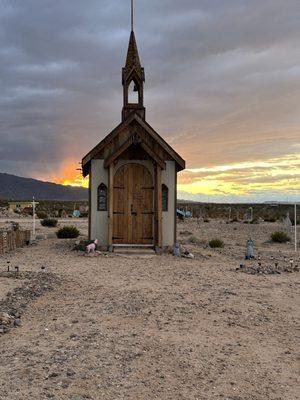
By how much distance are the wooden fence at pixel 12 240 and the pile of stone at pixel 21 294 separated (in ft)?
19.5

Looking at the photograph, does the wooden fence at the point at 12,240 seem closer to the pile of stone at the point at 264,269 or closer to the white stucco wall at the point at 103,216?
the white stucco wall at the point at 103,216

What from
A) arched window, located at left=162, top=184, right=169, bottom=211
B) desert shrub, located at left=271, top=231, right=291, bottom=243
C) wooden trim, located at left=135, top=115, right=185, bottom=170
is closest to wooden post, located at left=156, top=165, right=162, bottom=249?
arched window, located at left=162, top=184, right=169, bottom=211

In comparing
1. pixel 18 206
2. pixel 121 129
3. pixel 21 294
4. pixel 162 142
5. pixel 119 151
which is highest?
pixel 121 129

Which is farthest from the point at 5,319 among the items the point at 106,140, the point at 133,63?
the point at 133,63

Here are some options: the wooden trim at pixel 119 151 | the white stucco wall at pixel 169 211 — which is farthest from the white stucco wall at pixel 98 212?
the white stucco wall at pixel 169 211

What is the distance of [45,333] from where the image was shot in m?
7.33

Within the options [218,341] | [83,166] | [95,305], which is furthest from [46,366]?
[83,166]

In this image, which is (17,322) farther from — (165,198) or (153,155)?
(165,198)

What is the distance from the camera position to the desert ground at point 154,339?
5.37 m

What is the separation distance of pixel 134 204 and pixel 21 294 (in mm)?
9632

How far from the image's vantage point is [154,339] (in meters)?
7.07

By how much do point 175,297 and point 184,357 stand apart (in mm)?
3903

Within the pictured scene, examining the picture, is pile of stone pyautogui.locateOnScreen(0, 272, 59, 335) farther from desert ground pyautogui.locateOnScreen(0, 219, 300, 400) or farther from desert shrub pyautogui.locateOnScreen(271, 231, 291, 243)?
desert shrub pyautogui.locateOnScreen(271, 231, 291, 243)

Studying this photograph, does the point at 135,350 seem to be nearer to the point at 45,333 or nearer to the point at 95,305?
the point at 45,333
